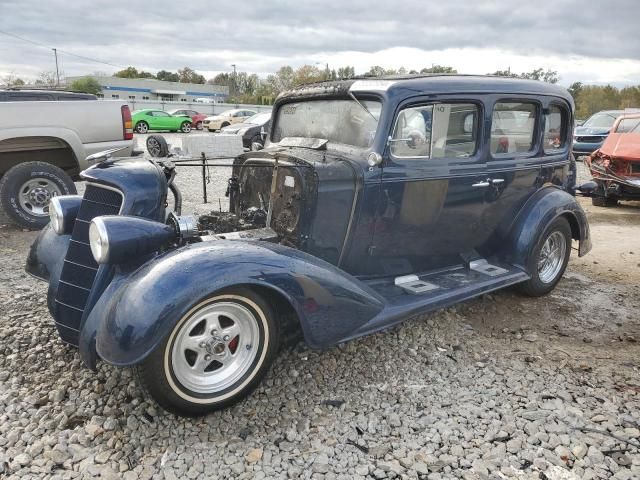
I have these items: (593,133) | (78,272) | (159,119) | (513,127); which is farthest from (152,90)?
(78,272)

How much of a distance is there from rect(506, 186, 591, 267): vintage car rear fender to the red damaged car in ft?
15.4

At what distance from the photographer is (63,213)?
349 centimetres

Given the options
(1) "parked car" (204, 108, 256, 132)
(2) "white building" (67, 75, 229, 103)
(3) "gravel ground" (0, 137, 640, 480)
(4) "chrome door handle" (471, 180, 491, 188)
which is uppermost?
(2) "white building" (67, 75, 229, 103)

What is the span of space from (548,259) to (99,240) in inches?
155

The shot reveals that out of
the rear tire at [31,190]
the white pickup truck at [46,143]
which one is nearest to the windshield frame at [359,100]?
the rear tire at [31,190]

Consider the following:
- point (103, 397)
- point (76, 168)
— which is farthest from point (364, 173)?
point (76, 168)

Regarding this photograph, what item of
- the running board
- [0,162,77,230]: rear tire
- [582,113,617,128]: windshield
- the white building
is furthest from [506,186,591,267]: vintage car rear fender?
the white building

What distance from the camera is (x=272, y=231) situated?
11.4ft

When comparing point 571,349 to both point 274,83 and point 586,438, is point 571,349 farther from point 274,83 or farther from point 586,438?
point 274,83

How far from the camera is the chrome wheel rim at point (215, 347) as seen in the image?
100 inches

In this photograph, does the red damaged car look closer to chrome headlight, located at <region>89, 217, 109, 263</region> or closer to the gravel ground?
the gravel ground

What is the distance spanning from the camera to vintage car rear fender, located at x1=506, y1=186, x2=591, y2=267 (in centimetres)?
418

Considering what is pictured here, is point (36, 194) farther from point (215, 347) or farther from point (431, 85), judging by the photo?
point (431, 85)

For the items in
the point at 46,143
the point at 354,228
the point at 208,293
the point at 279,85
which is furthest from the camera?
the point at 279,85
